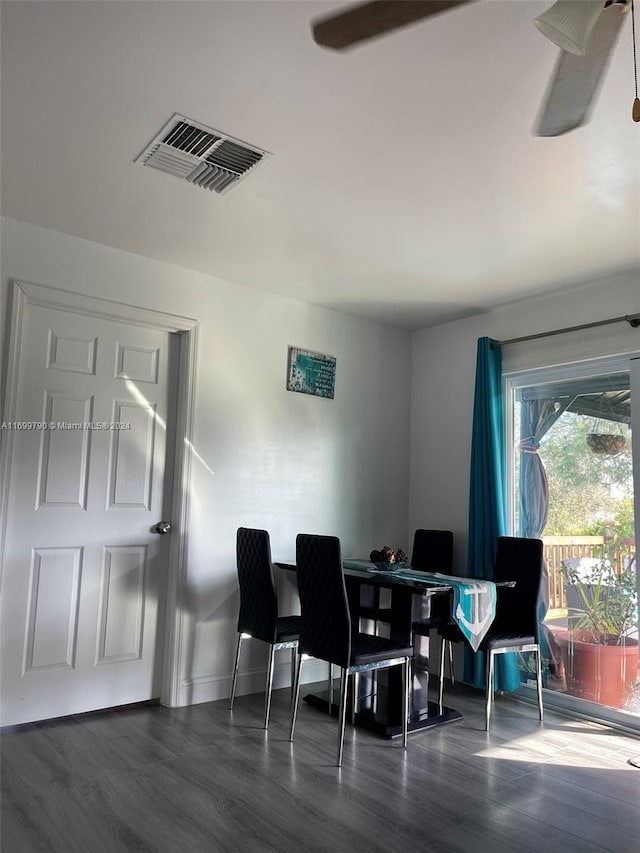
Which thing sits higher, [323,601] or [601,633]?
[323,601]

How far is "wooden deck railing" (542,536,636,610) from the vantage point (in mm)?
3686

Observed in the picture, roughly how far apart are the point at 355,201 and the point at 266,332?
4.74ft

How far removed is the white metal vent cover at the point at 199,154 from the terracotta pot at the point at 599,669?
125 inches

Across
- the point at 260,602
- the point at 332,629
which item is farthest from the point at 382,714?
the point at 260,602

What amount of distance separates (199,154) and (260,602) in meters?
2.24

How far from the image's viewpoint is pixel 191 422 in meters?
3.71

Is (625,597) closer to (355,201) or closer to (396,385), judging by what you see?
(396,385)

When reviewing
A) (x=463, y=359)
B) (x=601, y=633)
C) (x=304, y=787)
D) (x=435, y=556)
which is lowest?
(x=304, y=787)

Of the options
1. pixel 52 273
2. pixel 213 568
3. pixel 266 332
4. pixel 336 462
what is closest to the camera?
pixel 52 273

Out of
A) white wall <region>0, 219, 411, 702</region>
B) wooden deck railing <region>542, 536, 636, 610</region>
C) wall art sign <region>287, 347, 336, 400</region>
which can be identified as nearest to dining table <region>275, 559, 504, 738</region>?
white wall <region>0, 219, 411, 702</region>

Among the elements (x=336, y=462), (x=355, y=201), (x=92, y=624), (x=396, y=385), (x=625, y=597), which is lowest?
(x=92, y=624)

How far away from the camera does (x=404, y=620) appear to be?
135 inches

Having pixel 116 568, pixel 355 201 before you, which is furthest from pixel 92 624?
pixel 355 201

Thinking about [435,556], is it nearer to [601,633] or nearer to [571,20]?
[601,633]
